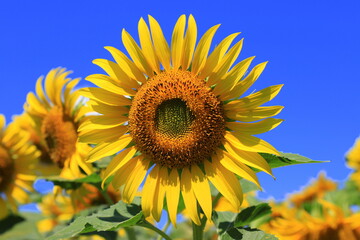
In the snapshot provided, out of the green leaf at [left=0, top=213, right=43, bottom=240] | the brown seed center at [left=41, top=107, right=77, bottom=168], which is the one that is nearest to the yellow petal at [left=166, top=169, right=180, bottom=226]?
the brown seed center at [left=41, top=107, right=77, bottom=168]

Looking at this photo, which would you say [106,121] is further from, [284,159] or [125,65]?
[284,159]

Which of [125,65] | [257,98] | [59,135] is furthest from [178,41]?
[59,135]

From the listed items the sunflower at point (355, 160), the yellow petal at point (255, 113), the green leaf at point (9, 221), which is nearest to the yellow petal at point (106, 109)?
the yellow petal at point (255, 113)

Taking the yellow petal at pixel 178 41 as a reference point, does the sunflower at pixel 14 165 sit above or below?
below

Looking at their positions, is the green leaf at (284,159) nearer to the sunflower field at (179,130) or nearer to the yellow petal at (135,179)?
the sunflower field at (179,130)

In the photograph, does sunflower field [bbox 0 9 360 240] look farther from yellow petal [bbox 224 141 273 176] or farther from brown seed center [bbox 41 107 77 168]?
brown seed center [bbox 41 107 77 168]

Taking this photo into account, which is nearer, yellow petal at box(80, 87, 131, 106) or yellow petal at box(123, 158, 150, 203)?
yellow petal at box(123, 158, 150, 203)
